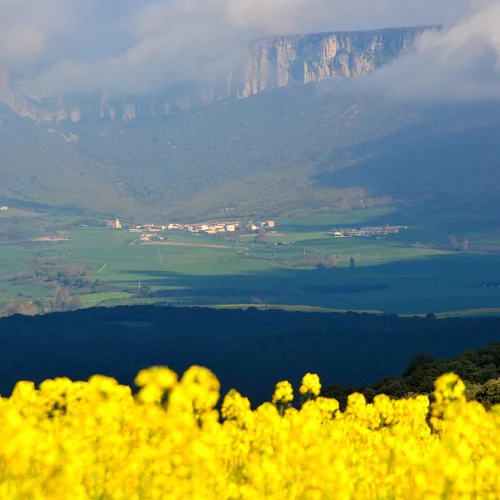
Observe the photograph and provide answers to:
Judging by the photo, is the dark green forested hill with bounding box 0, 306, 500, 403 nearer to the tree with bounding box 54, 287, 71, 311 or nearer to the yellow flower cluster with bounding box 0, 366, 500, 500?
the tree with bounding box 54, 287, 71, 311

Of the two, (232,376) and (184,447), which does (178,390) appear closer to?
(184,447)

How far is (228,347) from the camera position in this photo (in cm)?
9425

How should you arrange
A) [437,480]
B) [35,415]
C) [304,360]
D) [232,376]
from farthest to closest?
[304,360] → [232,376] → [35,415] → [437,480]

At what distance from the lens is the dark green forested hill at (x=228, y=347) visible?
77500 mm

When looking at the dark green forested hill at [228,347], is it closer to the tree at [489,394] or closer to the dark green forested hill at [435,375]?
the dark green forested hill at [435,375]

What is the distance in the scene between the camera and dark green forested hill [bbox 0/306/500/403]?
77500 mm

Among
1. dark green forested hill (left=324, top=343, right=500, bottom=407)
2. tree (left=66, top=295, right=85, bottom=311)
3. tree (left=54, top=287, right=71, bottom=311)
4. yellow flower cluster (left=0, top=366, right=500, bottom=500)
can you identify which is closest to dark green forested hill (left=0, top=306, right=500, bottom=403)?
dark green forested hill (left=324, top=343, right=500, bottom=407)

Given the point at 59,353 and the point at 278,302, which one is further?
the point at 278,302

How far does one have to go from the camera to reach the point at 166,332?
353ft

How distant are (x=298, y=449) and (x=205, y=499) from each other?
240cm

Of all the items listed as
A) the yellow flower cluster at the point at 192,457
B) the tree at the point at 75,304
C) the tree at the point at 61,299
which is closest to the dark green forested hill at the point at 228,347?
the tree at the point at 75,304

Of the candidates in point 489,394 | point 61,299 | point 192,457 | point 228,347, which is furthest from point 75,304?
point 192,457

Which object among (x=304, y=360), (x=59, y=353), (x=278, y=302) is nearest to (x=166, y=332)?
(x=59, y=353)

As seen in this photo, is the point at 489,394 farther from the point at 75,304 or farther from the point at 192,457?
the point at 75,304
